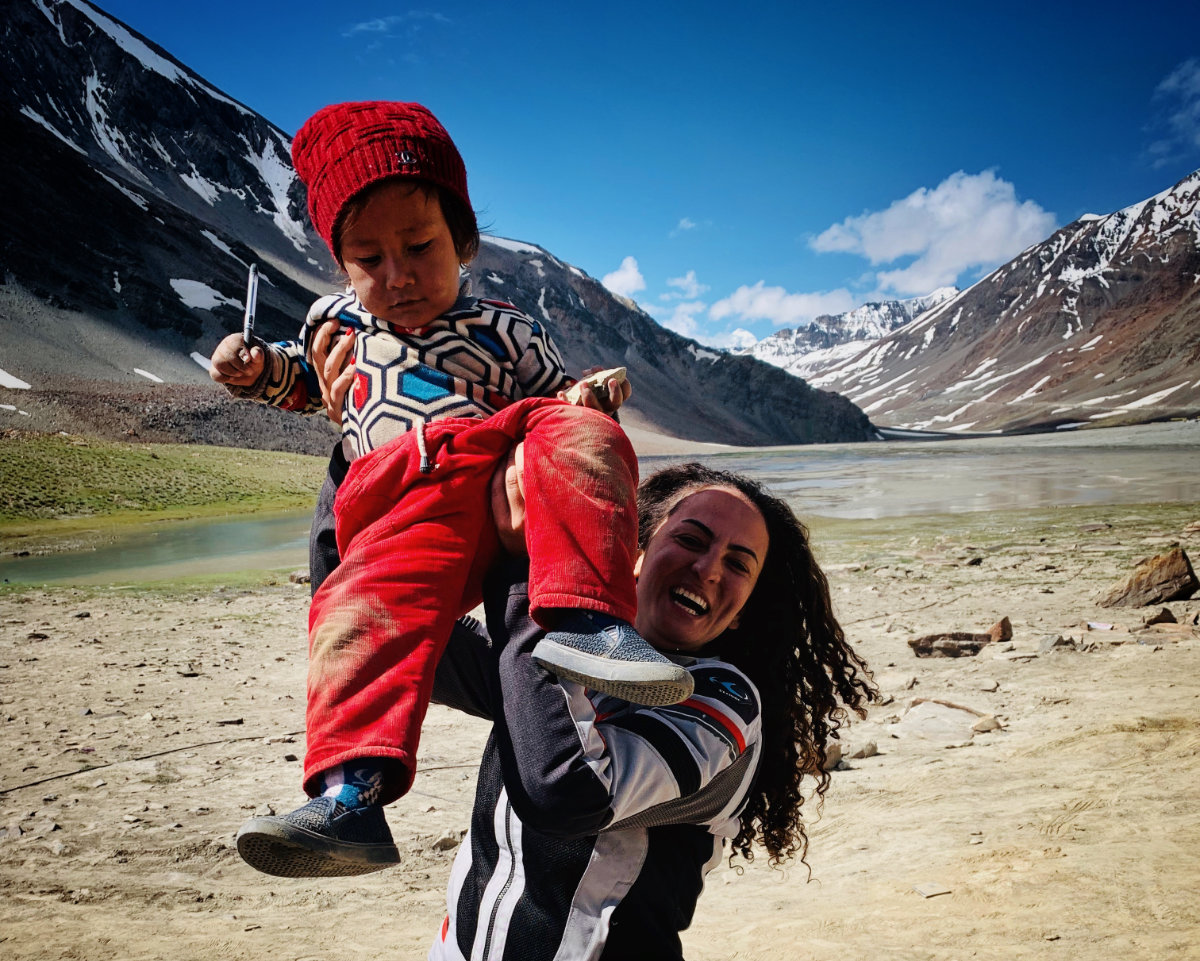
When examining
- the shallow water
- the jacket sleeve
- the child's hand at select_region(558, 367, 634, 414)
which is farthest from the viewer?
the shallow water

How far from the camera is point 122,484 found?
27.8 meters

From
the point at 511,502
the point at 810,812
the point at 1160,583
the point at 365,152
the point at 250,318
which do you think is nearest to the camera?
the point at 511,502

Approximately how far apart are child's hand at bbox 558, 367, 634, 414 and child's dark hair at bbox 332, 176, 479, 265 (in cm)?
55

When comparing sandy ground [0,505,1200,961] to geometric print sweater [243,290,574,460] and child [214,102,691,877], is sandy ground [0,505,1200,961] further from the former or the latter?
geometric print sweater [243,290,574,460]

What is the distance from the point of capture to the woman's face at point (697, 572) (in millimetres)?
2033

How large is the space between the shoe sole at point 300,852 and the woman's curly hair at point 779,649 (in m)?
1.14

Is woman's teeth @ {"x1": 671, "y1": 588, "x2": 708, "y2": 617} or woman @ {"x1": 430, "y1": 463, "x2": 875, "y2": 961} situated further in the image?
woman's teeth @ {"x1": 671, "y1": 588, "x2": 708, "y2": 617}

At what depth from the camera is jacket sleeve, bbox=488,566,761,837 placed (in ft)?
4.63

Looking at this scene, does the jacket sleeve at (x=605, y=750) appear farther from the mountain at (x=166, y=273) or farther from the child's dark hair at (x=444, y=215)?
the mountain at (x=166, y=273)

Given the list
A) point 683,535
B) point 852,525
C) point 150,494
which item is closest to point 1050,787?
point 683,535

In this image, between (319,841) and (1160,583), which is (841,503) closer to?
(1160,583)

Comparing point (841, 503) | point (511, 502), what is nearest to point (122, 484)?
point (841, 503)

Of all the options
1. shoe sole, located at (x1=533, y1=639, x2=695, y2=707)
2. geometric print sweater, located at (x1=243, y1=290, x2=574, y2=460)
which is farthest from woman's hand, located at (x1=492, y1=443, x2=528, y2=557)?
shoe sole, located at (x1=533, y1=639, x2=695, y2=707)

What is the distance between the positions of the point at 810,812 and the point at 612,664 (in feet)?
11.8
